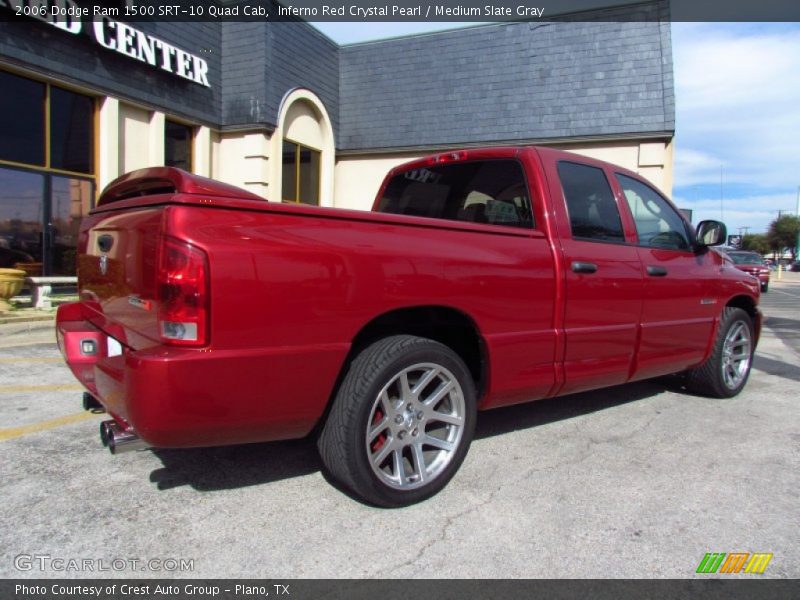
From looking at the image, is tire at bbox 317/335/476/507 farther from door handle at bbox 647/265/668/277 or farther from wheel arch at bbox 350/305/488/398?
door handle at bbox 647/265/668/277

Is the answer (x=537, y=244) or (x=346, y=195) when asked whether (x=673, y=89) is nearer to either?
(x=346, y=195)

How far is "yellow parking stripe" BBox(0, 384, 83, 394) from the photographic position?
4590 millimetres

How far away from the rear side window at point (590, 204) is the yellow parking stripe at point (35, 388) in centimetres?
409

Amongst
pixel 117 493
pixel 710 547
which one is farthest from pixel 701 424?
pixel 117 493

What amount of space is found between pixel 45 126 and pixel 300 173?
573 cm

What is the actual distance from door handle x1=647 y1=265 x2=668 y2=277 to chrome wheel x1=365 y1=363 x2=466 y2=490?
181cm

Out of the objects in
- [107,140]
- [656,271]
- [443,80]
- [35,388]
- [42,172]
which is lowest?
[35,388]

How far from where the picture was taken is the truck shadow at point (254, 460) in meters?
3.03

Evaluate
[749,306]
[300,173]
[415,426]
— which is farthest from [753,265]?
[415,426]

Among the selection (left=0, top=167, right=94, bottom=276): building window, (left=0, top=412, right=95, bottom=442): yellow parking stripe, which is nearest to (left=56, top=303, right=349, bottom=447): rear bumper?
(left=0, top=412, right=95, bottom=442): yellow parking stripe

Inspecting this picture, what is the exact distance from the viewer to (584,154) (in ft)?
44.6

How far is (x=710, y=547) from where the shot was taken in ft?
8.25

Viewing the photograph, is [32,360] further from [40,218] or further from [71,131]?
[71,131]

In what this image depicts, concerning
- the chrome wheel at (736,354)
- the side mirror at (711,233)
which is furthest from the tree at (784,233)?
the side mirror at (711,233)
